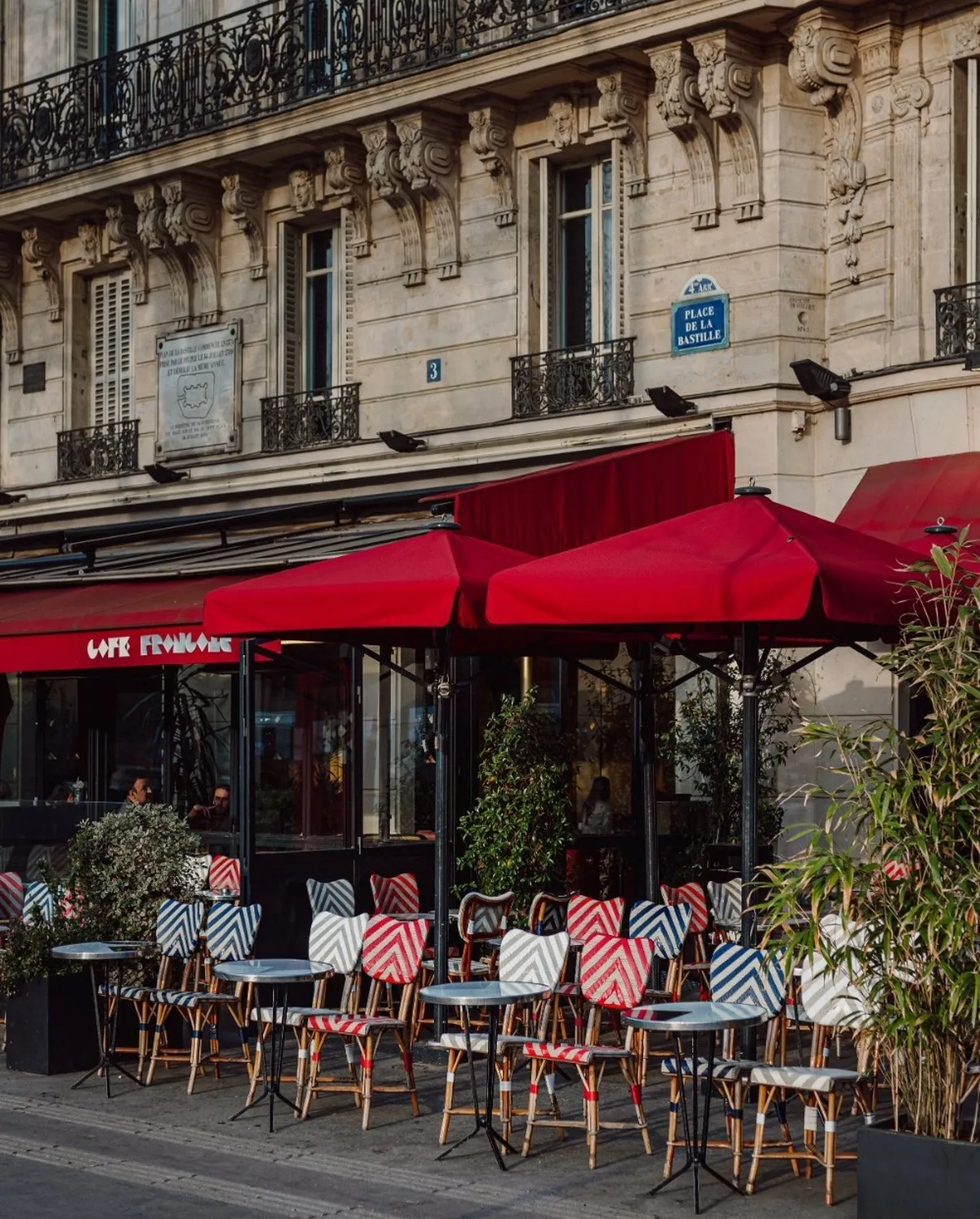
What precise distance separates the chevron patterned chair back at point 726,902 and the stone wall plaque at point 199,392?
8934 mm

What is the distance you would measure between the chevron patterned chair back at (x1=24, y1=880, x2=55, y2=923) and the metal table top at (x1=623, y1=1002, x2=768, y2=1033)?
367 cm

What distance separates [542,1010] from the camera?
9633 mm

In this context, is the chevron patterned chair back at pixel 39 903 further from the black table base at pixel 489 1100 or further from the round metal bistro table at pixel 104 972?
the black table base at pixel 489 1100

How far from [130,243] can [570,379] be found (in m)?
5.89

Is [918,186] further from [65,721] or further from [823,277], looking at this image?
[65,721]

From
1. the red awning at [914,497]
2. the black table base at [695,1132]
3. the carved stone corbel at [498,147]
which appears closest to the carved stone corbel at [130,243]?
the carved stone corbel at [498,147]

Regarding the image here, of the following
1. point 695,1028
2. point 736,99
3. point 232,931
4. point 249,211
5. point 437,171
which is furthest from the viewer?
point 249,211

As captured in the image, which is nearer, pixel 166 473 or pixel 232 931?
pixel 232 931

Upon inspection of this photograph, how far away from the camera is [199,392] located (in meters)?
19.6

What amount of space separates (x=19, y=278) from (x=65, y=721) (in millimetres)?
4876

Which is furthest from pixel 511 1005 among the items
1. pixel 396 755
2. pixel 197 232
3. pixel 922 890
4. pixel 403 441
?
pixel 197 232

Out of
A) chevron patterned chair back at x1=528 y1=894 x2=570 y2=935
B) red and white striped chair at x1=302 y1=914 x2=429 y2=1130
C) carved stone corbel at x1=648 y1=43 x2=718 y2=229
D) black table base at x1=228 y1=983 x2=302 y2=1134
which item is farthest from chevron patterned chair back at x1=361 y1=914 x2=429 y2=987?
carved stone corbel at x1=648 y1=43 x2=718 y2=229

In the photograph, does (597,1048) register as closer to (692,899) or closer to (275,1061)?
(275,1061)

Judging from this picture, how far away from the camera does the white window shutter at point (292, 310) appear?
19062 millimetres
